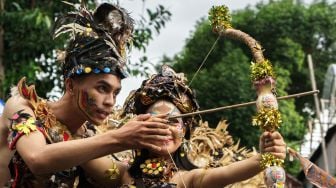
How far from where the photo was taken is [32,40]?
9.13 m

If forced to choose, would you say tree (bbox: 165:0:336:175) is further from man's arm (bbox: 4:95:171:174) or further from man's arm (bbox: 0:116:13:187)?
man's arm (bbox: 4:95:171:174)

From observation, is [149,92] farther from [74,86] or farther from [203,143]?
[203,143]

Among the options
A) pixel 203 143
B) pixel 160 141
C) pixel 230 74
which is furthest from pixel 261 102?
pixel 230 74

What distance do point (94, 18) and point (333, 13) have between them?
86.4 ft

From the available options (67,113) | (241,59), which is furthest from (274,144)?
(241,59)

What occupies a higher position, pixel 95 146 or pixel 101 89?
pixel 101 89

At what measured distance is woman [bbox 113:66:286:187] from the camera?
4.14 m

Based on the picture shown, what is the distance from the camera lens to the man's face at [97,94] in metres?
4.13

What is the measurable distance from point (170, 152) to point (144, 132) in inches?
18.7

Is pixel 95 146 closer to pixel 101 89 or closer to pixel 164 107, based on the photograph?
pixel 101 89

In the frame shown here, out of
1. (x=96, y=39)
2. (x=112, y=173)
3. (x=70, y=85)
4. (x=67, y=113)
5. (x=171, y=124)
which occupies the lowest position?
(x=112, y=173)

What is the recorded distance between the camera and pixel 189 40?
27.7m

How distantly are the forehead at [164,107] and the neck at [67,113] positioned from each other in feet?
1.20

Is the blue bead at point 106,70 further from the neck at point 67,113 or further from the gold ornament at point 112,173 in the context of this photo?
the gold ornament at point 112,173
